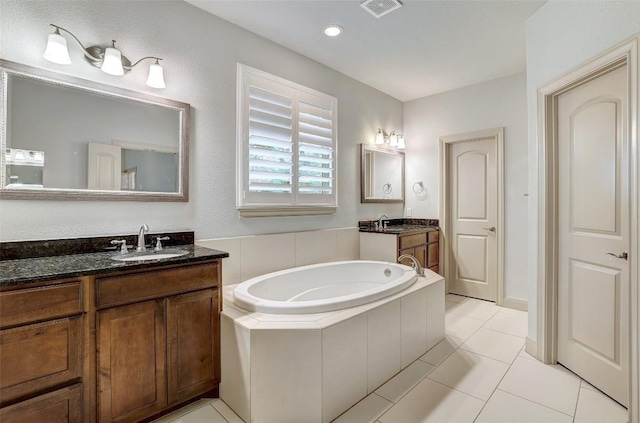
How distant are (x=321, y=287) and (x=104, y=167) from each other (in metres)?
1.98

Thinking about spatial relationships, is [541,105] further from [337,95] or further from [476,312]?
[476,312]

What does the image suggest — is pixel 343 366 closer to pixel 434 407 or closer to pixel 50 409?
pixel 434 407

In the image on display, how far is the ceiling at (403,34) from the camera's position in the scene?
2291mm

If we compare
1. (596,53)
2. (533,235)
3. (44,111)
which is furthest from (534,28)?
(44,111)

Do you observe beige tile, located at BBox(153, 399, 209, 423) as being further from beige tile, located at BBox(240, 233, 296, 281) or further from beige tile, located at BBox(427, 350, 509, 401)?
beige tile, located at BBox(427, 350, 509, 401)

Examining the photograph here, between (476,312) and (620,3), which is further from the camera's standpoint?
(476,312)

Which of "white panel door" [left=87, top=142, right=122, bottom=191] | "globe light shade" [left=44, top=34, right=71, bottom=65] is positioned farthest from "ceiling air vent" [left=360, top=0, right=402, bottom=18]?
"white panel door" [left=87, top=142, right=122, bottom=191]

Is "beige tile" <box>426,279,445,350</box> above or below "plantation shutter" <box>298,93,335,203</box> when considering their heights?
below

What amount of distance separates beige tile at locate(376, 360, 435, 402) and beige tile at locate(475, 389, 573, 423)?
43 cm

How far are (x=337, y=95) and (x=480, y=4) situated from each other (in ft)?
5.07

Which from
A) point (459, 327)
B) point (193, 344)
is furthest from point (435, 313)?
point (193, 344)

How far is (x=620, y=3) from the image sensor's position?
1650mm

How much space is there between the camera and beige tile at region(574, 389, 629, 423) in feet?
5.55

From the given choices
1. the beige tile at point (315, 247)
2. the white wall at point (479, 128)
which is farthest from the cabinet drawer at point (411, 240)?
the beige tile at point (315, 247)
